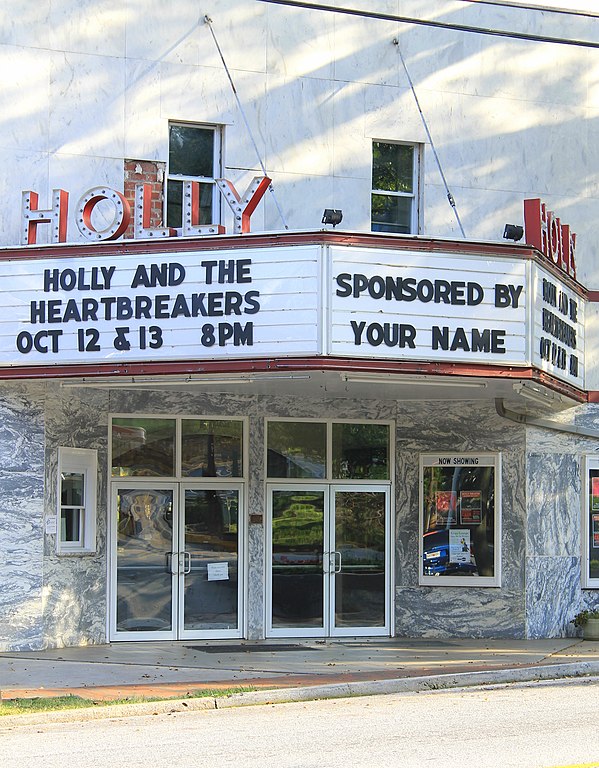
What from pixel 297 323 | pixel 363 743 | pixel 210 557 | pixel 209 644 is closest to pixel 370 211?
pixel 297 323

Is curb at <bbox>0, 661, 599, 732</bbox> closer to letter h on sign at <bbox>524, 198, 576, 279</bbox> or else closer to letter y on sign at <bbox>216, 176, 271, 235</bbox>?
letter h on sign at <bbox>524, 198, 576, 279</bbox>

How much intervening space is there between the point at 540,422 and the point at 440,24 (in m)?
6.26

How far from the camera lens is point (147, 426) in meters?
17.5

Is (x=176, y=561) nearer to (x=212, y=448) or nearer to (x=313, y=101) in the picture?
(x=212, y=448)

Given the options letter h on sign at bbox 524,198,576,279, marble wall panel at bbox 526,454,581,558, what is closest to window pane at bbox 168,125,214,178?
letter h on sign at bbox 524,198,576,279

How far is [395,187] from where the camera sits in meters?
18.4

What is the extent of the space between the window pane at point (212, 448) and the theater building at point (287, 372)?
0.03 metres

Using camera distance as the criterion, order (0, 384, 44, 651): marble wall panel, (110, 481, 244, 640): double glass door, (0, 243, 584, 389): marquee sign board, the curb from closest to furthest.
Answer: the curb < (0, 243, 584, 389): marquee sign board < (0, 384, 44, 651): marble wall panel < (110, 481, 244, 640): double glass door

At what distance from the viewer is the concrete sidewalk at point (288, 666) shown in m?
12.9

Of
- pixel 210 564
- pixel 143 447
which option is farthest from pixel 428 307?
pixel 210 564

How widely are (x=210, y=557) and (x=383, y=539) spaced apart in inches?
104

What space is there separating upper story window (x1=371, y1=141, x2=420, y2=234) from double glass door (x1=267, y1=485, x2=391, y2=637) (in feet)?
13.2

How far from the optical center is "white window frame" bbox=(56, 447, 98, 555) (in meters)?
16.5

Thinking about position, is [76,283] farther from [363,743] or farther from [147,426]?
[363,743]
